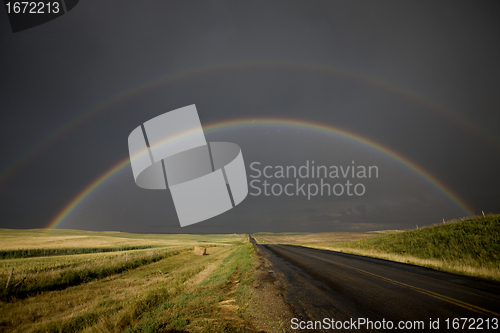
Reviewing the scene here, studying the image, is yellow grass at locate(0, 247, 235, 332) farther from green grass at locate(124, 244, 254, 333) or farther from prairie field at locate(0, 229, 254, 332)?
green grass at locate(124, 244, 254, 333)

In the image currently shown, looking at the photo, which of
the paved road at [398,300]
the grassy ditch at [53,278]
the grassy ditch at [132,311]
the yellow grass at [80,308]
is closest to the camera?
the paved road at [398,300]

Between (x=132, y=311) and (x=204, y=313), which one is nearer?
(x=204, y=313)

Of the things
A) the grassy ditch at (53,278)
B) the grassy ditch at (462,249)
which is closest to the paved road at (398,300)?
the grassy ditch at (462,249)

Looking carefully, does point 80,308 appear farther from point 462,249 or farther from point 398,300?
point 462,249

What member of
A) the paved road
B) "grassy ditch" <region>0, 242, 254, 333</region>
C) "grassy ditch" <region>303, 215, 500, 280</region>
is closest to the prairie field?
"grassy ditch" <region>0, 242, 254, 333</region>

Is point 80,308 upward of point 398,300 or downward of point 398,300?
downward

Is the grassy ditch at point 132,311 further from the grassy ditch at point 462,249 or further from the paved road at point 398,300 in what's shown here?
the grassy ditch at point 462,249

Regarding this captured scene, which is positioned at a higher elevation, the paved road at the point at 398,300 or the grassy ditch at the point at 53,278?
the paved road at the point at 398,300

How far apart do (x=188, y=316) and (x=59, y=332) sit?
547cm

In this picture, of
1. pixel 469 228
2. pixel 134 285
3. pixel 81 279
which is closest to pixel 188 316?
pixel 134 285

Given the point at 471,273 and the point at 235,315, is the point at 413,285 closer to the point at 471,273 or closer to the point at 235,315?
the point at 471,273

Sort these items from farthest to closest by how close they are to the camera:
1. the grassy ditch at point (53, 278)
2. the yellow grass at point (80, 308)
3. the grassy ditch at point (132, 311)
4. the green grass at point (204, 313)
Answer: the grassy ditch at point (53, 278)
the yellow grass at point (80, 308)
the grassy ditch at point (132, 311)
the green grass at point (204, 313)

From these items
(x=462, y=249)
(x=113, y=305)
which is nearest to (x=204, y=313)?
(x=113, y=305)

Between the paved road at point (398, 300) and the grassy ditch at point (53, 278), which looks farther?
the grassy ditch at point (53, 278)
